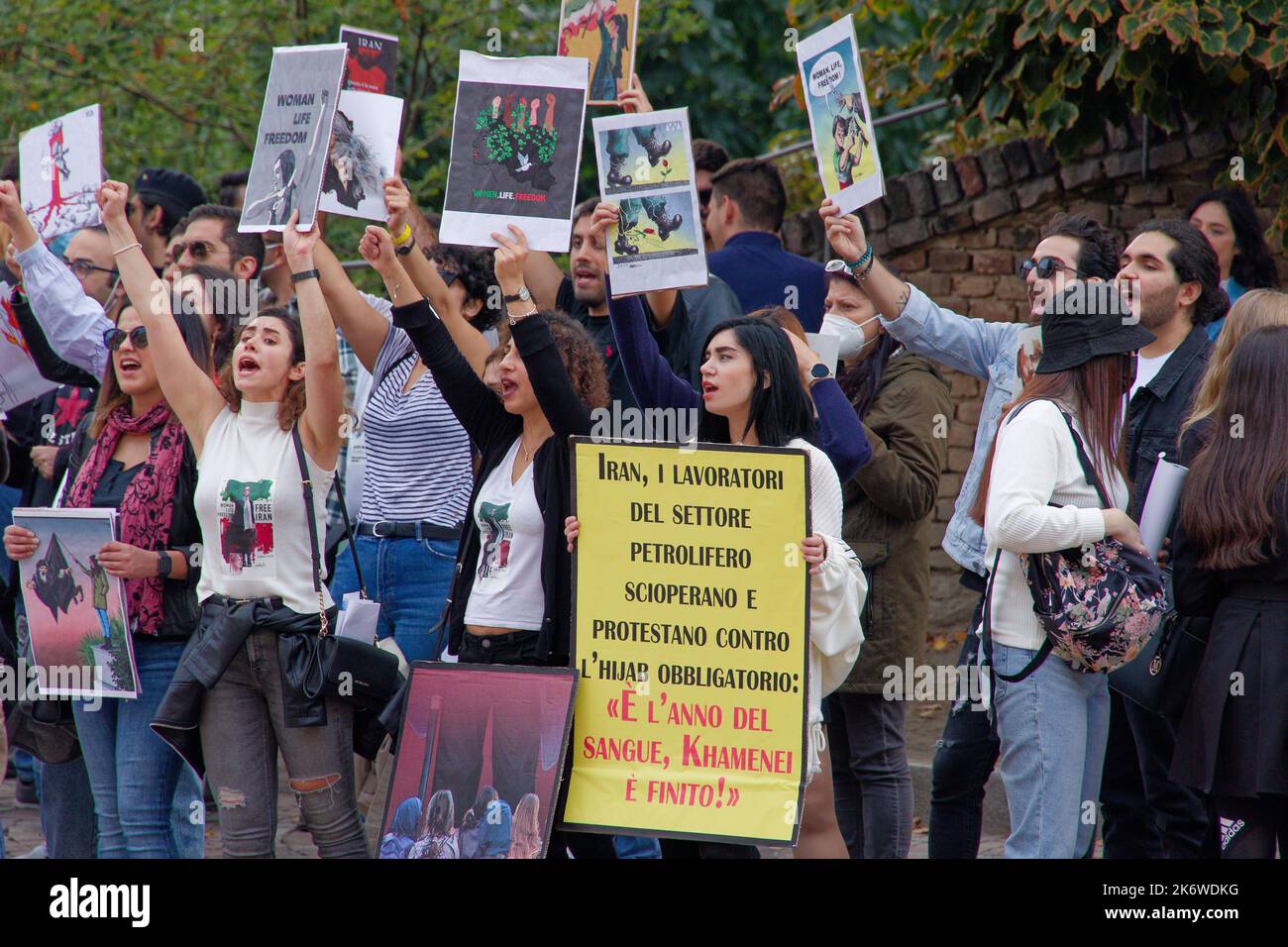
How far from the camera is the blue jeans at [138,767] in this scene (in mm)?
4789

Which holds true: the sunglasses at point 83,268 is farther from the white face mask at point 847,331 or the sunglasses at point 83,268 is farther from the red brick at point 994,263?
the red brick at point 994,263

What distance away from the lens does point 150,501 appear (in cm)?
496

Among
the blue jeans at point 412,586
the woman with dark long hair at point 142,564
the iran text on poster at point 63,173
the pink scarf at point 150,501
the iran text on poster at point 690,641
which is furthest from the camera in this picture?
the iran text on poster at point 63,173

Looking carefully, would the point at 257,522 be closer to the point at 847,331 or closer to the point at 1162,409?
the point at 847,331

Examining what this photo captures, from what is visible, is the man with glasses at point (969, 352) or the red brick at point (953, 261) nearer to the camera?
the man with glasses at point (969, 352)

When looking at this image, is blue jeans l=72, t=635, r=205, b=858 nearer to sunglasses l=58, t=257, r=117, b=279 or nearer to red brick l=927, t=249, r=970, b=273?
sunglasses l=58, t=257, r=117, b=279

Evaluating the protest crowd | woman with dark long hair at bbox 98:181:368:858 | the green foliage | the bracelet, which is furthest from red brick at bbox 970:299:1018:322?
woman with dark long hair at bbox 98:181:368:858

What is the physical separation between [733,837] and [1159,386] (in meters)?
1.92

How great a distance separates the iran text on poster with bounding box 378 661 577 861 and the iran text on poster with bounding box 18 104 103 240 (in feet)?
7.83

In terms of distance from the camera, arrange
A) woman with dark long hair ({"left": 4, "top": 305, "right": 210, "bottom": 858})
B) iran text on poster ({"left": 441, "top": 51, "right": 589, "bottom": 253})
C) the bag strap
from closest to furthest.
Result: 1. the bag strap
2. iran text on poster ({"left": 441, "top": 51, "right": 589, "bottom": 253})
3. woman with dark long hair ({"left": 4, "top": 305, "right": 210, "bottom": 858})

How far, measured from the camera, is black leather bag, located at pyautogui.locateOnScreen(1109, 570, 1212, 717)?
169 inches

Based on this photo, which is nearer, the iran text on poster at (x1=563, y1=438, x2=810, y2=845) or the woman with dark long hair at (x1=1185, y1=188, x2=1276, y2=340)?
the iran text on poster at (x1=563, y1=438, x2=810, y2=845)

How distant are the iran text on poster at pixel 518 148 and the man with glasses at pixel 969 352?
81 cm

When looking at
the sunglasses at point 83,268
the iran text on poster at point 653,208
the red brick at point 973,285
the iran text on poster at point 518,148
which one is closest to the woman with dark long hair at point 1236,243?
the red brick at point 973,285
